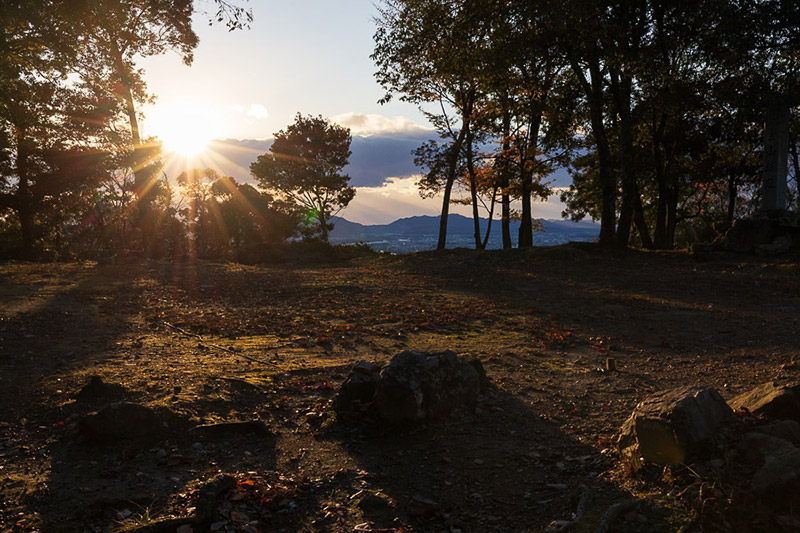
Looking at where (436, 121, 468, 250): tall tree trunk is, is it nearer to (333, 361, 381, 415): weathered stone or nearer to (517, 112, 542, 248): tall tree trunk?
(517, 112, 542, 248): tall tree trunk

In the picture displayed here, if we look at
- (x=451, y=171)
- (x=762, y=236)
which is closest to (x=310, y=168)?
(x=451, y=171)

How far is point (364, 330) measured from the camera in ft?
33.0

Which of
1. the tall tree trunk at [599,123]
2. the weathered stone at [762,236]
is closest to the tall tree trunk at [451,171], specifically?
the tall tree trunk at [599,123]

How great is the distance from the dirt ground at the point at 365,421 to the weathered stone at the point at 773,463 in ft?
0.48

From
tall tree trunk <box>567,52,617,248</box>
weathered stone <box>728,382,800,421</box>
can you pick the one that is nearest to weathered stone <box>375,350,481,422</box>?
weathered stone <box>728,382,800,421</box>

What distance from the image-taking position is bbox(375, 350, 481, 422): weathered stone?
526 centimetres

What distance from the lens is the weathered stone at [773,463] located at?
3.24 meters

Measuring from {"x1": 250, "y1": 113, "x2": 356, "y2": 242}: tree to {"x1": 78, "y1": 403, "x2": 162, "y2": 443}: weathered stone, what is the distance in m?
37.2

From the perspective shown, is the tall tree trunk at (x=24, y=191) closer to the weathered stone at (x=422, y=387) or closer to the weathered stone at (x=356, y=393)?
the weathered stone at (x=356, y=393)

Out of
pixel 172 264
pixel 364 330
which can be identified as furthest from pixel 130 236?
pixel 364 330

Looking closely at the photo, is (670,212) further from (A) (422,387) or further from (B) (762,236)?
(A) (422,387)

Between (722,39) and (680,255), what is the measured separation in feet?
25.2

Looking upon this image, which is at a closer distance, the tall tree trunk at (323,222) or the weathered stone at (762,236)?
the weathered stone at (762,236)

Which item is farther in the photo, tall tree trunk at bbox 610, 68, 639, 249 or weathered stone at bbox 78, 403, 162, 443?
tall tree trunk at bbox 610, 68, 639, 249
